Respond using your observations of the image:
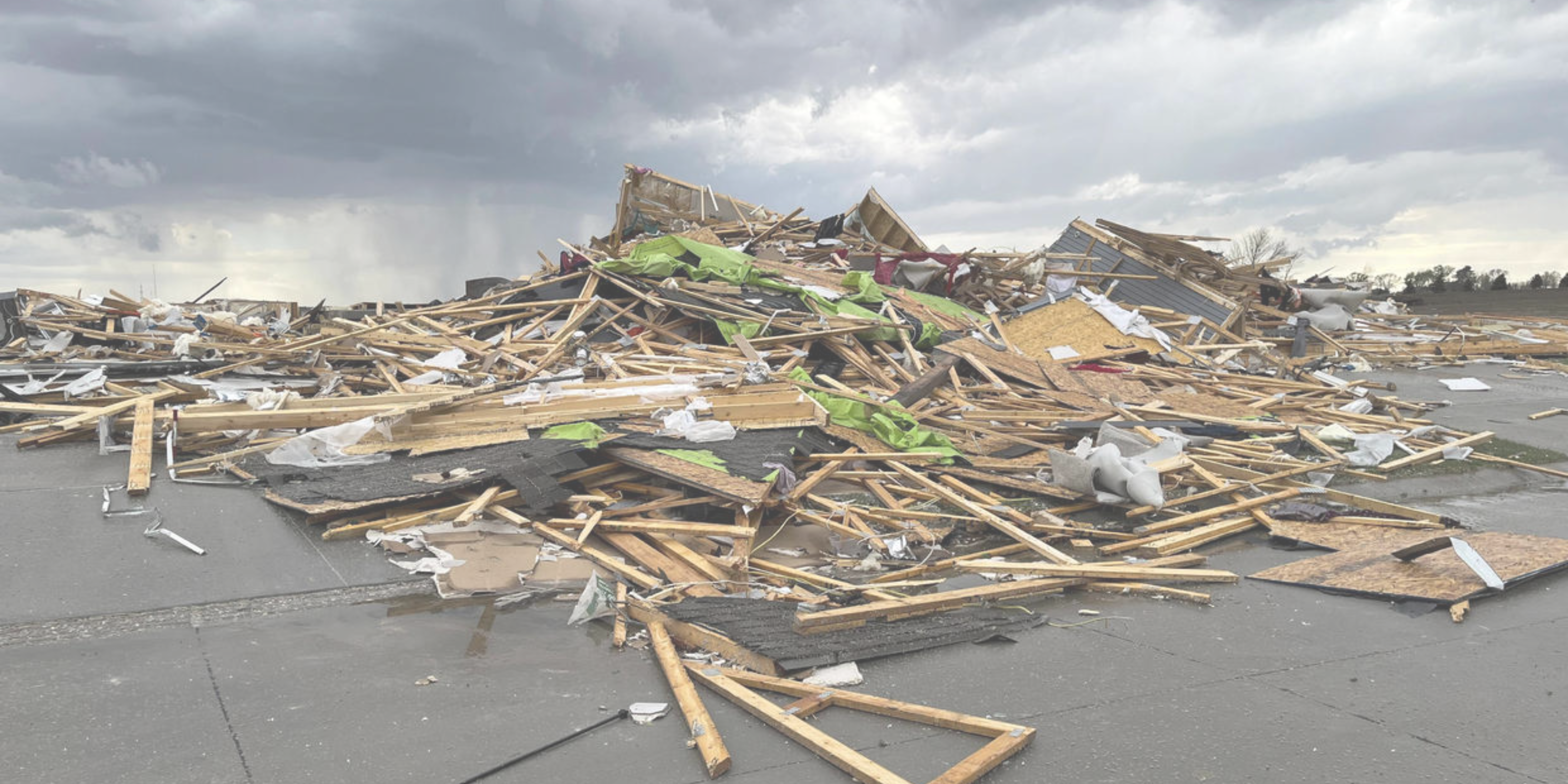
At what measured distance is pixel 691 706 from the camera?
3738mm

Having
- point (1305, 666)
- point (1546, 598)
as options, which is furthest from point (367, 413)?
point (1546, 598)

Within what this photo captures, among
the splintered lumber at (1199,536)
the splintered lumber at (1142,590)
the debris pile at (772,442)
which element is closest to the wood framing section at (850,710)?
the debris pile at (772,442)

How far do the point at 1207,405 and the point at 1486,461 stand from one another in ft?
8.56

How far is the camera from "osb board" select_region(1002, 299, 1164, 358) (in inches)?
523

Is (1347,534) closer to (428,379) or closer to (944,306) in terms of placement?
(944,306)

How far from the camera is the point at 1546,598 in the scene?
17.2ft

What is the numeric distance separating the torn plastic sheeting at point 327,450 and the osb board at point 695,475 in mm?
1816

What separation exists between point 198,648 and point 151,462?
326 cm

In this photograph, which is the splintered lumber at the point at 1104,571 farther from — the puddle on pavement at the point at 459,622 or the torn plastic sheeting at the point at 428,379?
the torn plastic sheeting at the point at 428,379

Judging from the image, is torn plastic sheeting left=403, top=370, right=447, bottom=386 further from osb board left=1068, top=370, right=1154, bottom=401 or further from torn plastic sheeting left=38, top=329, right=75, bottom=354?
osb board left=1068, top=370, right=1154, bottom=401

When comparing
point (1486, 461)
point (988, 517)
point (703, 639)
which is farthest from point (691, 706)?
point (1486, 461)

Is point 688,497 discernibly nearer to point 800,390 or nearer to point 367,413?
point 800,390

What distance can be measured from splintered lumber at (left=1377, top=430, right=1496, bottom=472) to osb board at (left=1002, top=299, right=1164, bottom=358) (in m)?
4.12

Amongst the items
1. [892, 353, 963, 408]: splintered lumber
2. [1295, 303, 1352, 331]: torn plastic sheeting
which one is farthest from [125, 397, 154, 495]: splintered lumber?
[1295, 303, 1352, 331]: torn plastic sheeting
